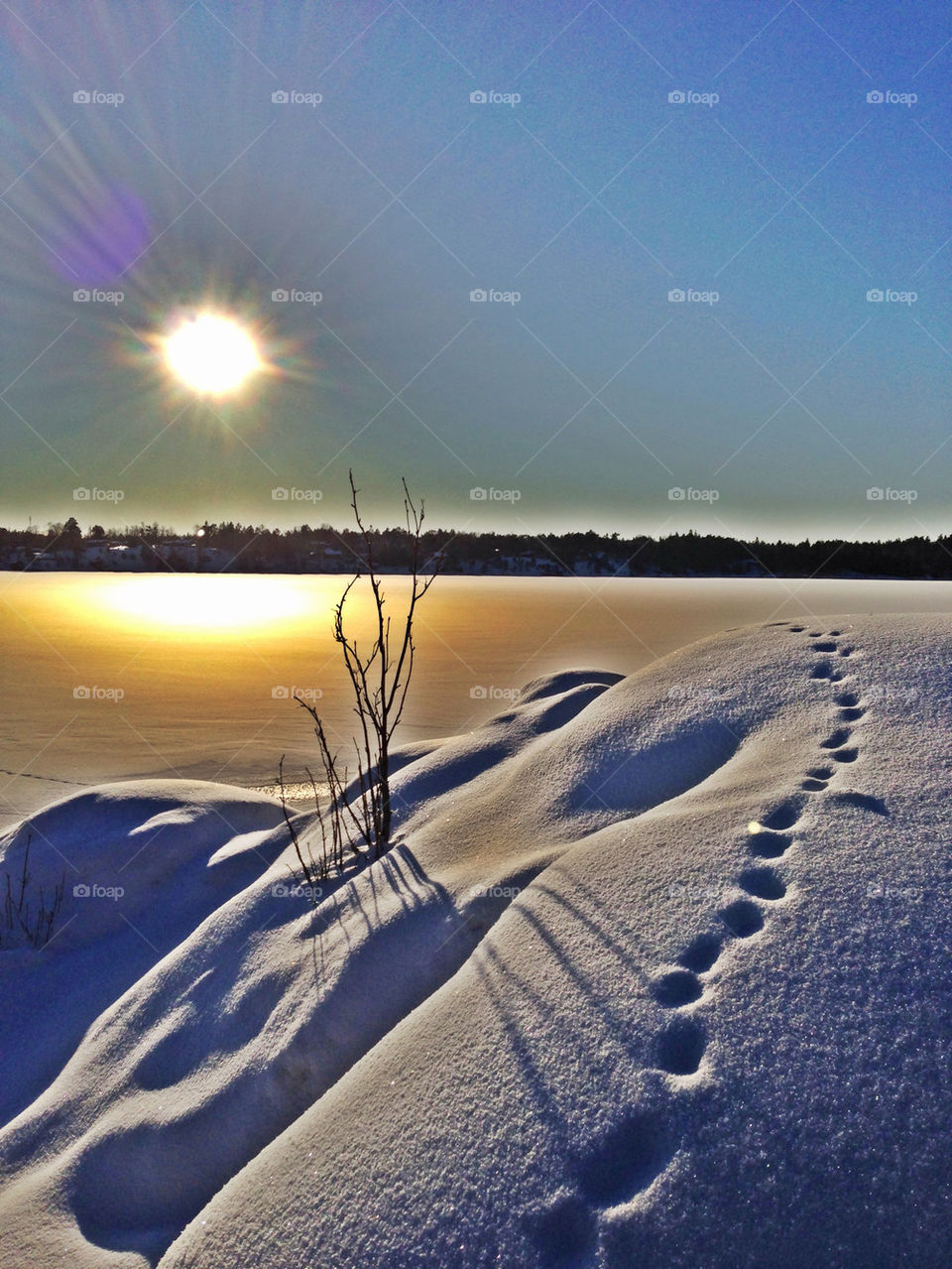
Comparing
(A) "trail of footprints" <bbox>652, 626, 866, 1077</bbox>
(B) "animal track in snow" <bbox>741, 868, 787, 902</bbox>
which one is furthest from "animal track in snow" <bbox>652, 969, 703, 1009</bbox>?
(B) "animal track in snow" <bbox>741, 868, 787, 902</bbox>

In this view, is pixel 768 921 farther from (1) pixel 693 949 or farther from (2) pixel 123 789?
(2) pixel 123 789

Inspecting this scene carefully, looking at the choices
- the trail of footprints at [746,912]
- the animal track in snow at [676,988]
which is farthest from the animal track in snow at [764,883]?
the animal track in snow at [676,988]

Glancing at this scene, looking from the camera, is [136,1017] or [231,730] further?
[231,730]

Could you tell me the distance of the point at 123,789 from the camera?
199 inches

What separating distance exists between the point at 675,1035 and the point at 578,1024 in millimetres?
221

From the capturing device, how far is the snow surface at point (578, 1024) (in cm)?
150

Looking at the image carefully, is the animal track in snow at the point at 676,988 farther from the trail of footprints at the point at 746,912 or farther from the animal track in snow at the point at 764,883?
the animal track in snow at the point at 764,883

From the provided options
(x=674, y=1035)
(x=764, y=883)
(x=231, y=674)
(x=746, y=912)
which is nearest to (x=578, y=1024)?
(x=674, y=1035)

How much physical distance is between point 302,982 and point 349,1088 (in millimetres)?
681

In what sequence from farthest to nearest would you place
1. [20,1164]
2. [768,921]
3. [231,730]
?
[231,730] < [20,1164] < [768,921]

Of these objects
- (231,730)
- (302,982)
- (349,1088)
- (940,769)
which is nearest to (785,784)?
(940,769)

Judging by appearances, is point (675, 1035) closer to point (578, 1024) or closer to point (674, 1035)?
point (674, 1035)

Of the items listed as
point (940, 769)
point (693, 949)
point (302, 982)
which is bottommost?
point (302, 982)

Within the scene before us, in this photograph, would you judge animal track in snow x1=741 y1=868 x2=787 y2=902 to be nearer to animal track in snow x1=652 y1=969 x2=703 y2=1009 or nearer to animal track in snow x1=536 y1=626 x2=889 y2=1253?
animal track in snow x1=536 y1=626 x2=889 y2=1253
